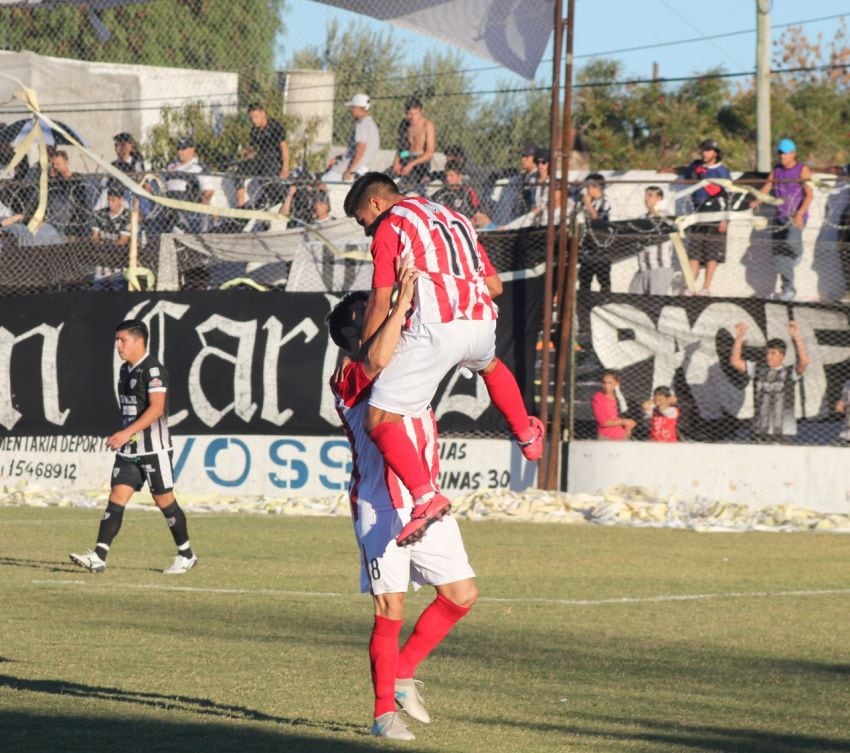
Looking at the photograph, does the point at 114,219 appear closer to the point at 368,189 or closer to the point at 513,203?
the point at 513,203

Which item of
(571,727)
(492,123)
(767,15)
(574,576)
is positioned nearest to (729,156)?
(767,15)

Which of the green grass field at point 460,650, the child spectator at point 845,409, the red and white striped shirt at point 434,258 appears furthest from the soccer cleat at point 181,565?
the child spectator at point 845,409

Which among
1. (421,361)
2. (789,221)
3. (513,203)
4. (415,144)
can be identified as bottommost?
(421,361)

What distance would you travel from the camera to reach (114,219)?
21.9 m

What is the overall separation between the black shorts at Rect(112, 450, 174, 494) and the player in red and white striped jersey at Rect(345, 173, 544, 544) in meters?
6.58

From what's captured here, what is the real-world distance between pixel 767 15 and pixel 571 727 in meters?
24.6

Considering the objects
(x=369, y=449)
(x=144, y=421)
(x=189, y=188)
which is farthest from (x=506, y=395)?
(x=189, y=188)

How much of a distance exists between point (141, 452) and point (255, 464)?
22.6ft

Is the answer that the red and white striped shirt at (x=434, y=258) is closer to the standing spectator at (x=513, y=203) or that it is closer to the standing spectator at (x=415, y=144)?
the standing spectator at (x=513, y=203)

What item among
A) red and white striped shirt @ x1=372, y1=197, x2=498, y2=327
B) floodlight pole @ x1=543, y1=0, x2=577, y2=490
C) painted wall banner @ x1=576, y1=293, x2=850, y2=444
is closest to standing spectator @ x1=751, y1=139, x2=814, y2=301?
painted wall banner @ x1=576, y1=293, x2=850, y2=444

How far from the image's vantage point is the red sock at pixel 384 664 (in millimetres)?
6844

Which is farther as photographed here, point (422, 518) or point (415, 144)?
point (415, 144)

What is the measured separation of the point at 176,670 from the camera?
864 cm

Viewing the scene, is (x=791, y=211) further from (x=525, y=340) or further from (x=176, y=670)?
(x=176, y=670)
